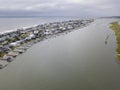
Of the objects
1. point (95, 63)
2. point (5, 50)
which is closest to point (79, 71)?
point (95, 63)

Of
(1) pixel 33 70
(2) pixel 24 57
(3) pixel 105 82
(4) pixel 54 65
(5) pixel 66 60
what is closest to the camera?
(3) pixel 105 82

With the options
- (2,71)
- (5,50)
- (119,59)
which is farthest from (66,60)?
(5,50)

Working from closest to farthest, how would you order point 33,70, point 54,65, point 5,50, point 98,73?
1. point 98,73
2. point 33,70
3. point 54,65
4. point 5,50

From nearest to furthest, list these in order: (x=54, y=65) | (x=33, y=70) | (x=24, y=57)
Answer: (x=33, y=70) → (x=54, y=65) → (x=24, y=57)

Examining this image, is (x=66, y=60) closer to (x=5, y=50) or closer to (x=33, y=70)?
(x=33, y=70)

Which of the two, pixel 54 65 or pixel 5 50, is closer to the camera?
pixel 54 65

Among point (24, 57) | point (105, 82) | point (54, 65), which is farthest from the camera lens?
point (24, 57)

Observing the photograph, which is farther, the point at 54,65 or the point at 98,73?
the point at 54,65

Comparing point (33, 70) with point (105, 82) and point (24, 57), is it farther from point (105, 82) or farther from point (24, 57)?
point (105, 82)

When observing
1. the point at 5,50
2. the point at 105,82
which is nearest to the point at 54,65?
the point at 105,82
